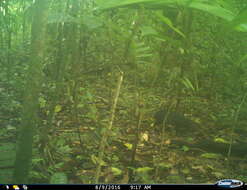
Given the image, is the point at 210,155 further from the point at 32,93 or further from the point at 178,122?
the point at 32,93

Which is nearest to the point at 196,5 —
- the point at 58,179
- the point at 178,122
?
the point at 58,179

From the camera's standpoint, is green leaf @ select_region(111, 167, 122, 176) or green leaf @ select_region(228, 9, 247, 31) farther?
green leaf @ select_region(111, 167, 122, 176)

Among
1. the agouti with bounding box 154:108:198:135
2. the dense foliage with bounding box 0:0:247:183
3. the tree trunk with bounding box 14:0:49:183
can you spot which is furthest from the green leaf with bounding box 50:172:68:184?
the agouti with bounding box 154:108:198:135

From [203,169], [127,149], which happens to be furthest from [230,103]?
→ [127,149]

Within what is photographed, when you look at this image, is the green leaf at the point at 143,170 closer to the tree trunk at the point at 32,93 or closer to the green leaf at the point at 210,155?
the green leaf at the point at 210,155

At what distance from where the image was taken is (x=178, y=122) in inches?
65.9

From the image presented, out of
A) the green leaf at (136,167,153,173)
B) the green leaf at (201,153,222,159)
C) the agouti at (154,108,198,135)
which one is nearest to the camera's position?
the green leaf at (136,167,153,173)

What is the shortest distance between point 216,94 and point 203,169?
70 centimetres

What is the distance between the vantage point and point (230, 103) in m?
1.86

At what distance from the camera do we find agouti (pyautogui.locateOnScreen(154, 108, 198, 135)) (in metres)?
1.66

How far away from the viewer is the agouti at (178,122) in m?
1.66

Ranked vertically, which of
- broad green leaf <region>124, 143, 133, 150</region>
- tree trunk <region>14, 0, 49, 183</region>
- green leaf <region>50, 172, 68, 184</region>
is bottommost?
broad green leaf <region>124, 143, 133, 150</region>

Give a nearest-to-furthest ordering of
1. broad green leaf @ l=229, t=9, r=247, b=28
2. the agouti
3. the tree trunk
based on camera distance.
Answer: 1. broad green leaf @ l=229, t=9, r=247, b=28
2. the tree trunk
3. the agouti

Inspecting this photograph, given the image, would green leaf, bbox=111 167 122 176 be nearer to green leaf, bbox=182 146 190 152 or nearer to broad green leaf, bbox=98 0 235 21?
green leaf, bbox=182 146 190 152
